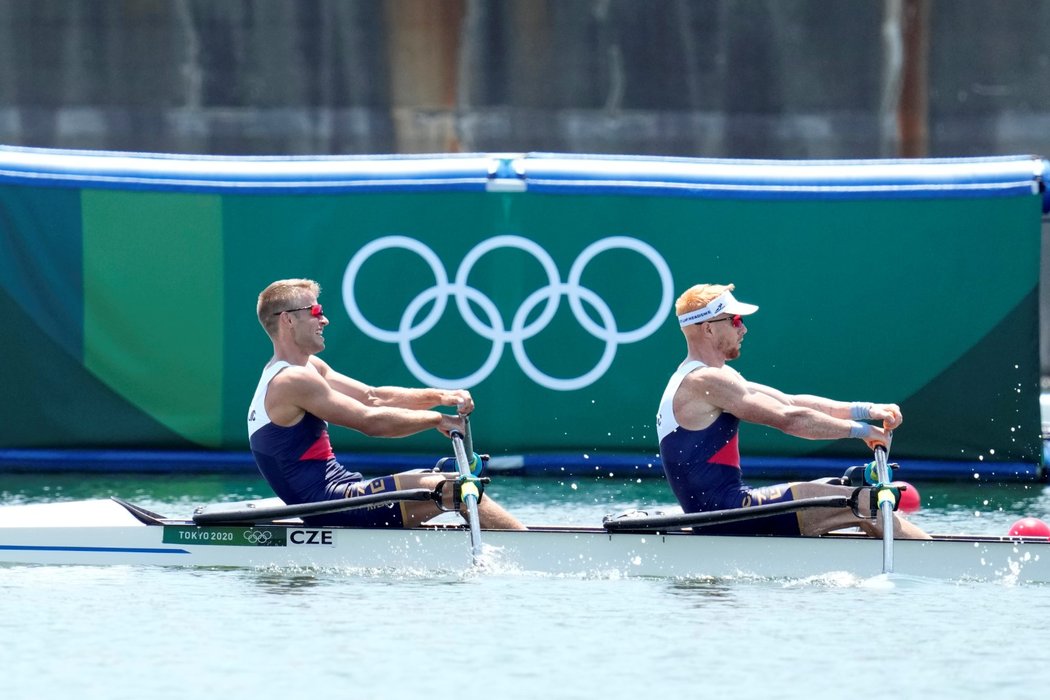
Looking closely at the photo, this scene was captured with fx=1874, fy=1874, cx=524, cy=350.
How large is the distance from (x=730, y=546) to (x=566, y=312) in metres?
4.18

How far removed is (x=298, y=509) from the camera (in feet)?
28.1

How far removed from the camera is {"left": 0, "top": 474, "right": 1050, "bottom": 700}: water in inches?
271

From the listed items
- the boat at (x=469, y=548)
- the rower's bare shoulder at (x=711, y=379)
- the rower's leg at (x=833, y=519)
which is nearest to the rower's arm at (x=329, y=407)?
the boat at (x=469, y=548)

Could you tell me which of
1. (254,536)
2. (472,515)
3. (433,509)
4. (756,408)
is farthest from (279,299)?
(756,408)

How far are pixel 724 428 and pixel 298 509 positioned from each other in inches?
78.3

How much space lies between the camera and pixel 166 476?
12.8 metres

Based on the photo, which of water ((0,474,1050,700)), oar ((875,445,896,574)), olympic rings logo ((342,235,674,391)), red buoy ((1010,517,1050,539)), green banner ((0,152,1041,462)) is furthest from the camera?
olympic rings logo ((342,235,674,391))

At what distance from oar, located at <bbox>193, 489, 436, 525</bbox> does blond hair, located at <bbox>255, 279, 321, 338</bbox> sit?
33.3 inches

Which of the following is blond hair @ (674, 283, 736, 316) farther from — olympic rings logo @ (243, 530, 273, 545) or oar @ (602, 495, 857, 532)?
olympic rings logo @ (243, 530, 273, 545)

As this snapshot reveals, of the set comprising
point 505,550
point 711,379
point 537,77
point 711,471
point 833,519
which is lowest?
point 505,550

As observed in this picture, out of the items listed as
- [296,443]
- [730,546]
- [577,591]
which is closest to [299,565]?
[296,443]

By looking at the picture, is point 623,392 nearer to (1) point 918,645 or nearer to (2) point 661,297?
(2) point 661,297

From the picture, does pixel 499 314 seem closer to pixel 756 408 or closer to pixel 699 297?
pixel 699 297

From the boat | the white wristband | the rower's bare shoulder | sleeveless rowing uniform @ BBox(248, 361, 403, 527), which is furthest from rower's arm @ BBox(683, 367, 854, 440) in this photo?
sleeveless rowing uniform @ BBox(248, 361, 403, 527)
